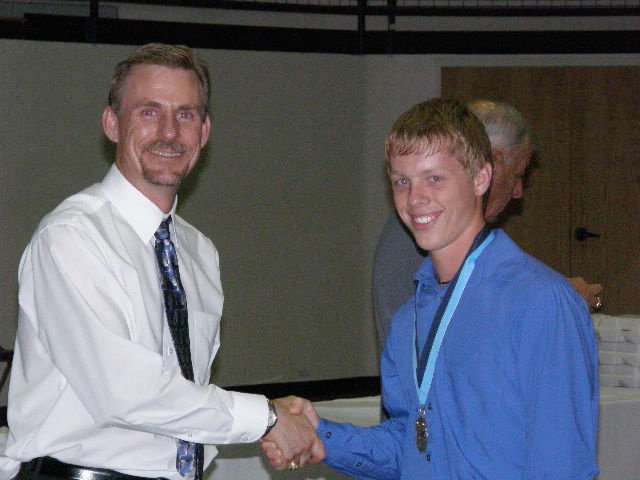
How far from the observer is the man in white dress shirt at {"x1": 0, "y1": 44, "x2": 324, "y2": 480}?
2305 mm

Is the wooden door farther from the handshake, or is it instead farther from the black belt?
the black belt

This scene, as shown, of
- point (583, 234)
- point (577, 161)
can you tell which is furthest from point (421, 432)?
point (577, 161)

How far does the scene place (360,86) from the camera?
7.68m

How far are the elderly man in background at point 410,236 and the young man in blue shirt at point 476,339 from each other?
647mm

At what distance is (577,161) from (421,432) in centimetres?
596

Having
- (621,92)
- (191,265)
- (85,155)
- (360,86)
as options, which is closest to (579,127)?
(621,92)

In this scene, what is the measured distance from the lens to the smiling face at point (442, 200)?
2203mm

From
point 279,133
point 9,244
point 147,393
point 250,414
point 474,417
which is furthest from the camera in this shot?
point 279,133

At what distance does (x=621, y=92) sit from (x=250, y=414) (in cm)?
603

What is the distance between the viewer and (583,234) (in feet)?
25.3

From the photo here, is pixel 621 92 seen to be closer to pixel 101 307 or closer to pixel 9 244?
pixel 9 244

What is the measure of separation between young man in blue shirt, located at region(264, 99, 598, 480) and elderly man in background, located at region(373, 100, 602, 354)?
647mm

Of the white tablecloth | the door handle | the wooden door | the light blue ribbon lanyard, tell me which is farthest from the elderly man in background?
the door handle

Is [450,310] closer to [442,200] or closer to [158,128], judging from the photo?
[442,200]
